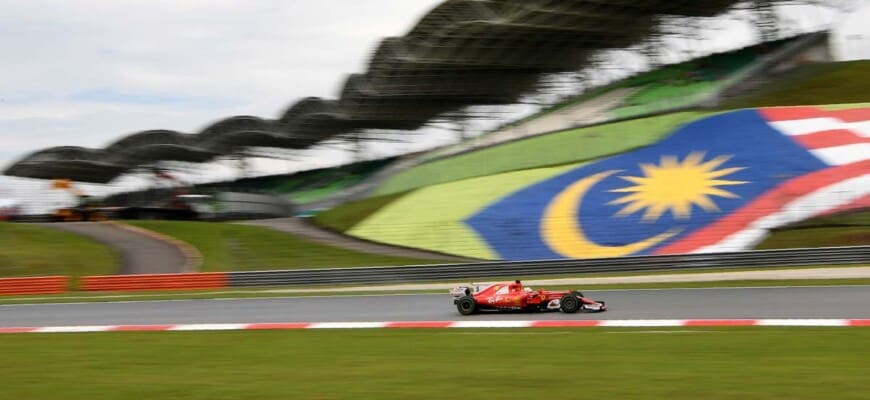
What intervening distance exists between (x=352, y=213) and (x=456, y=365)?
98.4 feet

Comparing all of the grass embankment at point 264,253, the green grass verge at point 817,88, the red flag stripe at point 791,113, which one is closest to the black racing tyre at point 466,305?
the grass embankment at point 264,253

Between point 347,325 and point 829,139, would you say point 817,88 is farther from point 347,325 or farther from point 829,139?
point 347,325

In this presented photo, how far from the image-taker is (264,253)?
101 ft

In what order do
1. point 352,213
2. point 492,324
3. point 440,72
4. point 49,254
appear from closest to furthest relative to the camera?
1. point 492,324
2. point 49,254
3. point 352,213
4. point 440,72

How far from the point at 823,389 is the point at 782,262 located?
52.4 ft

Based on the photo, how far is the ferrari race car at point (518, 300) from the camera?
13234mm

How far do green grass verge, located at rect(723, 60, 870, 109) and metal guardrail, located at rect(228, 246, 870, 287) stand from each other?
12787 mm

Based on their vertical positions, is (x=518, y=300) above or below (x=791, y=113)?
below

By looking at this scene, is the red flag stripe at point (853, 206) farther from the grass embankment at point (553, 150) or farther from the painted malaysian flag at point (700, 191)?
the grass embankment at point (553, 150)

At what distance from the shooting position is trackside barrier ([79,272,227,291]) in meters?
24.8

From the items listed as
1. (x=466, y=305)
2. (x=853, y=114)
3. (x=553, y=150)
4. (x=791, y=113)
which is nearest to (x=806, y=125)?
(x=791, y=113)

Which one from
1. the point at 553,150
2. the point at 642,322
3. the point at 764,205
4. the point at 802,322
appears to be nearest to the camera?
the point at 802,322

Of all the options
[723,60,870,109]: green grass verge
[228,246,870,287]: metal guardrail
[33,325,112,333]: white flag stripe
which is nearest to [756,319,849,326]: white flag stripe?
[33,325,112,333]: white flag stripe

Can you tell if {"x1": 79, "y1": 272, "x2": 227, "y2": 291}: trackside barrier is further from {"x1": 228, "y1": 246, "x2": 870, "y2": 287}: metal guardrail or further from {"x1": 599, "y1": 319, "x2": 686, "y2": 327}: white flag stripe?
{"x1": 599, "y1": 319, "x2": 686, "y2": 327}: white flag stripe
